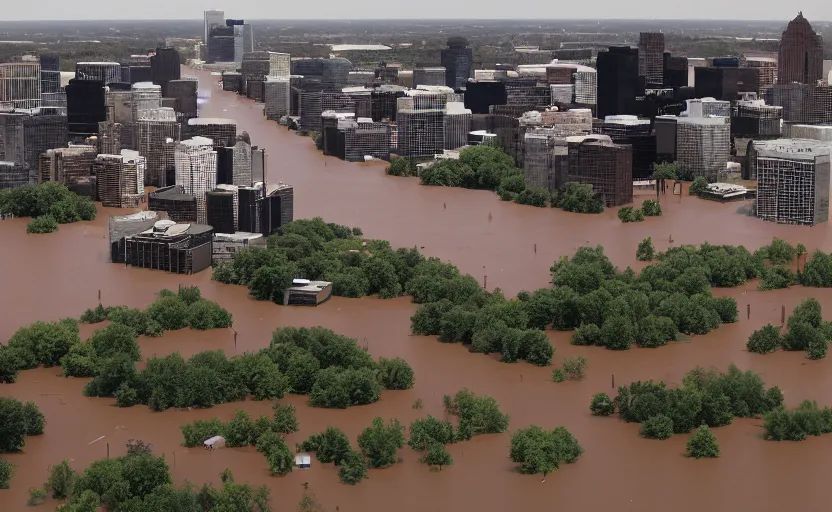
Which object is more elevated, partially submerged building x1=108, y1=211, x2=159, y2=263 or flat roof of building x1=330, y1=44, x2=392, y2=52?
flat roof of building x1=330, y1=44, x2=392, y2=52

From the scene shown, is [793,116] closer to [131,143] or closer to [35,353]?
[131,143]

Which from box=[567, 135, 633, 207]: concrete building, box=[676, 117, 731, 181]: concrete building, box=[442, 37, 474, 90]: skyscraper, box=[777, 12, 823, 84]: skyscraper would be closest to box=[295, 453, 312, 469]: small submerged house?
box=[567, 135, 633, 207]: concrete building

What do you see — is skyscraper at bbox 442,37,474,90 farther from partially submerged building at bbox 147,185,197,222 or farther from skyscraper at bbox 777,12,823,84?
partially submerged building at bbox 147,185,197,222

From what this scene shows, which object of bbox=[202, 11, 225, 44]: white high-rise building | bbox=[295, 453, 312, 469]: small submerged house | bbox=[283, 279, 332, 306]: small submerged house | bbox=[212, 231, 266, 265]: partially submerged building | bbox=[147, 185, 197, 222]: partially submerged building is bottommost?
bbox=[295, 453, 312, 469]: small submerged house

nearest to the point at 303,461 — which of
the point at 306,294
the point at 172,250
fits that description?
the point at 306,294

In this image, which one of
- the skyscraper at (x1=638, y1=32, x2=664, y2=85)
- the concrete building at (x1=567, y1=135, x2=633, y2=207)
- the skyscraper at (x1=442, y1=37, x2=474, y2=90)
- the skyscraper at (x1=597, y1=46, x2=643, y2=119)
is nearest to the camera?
the concrete building at (x1=567, y1=135, x2=633, y2=207)

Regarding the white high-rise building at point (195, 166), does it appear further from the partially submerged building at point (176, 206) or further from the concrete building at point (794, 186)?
the concrete building at point (794, 186)

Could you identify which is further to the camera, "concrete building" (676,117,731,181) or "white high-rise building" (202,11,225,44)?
"white high-rise building" (202,11,225,44)

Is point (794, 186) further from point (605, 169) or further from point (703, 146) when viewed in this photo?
point (703, 146)
